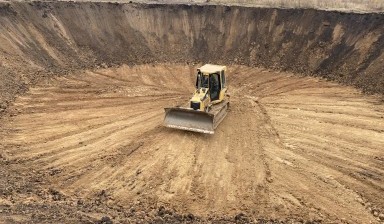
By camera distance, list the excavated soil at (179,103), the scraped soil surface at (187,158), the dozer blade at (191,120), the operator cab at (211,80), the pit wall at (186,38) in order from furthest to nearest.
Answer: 1. the pit wall at (186,38)
2. the operator cab at (211,80)
3. the dozer blade at (191,120)
4. the excavated soil at (179,103)
5. the scraped soil surface at (187,158)

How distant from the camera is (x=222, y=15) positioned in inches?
1051

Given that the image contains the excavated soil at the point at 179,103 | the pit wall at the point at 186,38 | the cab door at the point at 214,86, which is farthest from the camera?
the pit wall at the point at 186,38

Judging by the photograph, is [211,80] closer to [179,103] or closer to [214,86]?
[214,86]

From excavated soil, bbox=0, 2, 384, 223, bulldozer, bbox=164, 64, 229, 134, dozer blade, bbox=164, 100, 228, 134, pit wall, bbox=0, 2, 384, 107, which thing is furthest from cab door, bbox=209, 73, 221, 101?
pit wall, bbox=0, 2, 384, 107

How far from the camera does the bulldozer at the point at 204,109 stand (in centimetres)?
1485

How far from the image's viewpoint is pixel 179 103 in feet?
60.9

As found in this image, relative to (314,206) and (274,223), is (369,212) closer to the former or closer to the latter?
(314,206)

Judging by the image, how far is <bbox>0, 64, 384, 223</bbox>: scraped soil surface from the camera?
36.6 ft

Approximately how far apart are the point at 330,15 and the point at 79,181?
18294 millimetres

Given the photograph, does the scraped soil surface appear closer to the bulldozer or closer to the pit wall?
the bulldozer

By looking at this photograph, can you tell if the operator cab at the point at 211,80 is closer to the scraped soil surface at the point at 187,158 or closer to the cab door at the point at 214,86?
the cab door at the point at 214,86

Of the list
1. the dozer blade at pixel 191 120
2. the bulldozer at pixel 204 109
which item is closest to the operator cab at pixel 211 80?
the bulldozer at pixel 204 109

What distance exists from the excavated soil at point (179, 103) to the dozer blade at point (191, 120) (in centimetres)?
36

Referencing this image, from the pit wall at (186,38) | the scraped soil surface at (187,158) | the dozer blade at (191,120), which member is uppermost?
the pit wall at (186,38)
